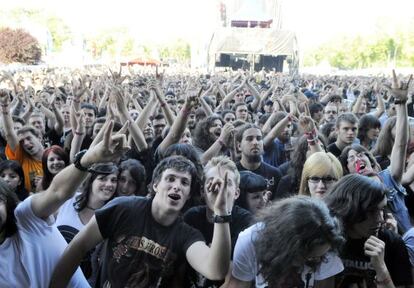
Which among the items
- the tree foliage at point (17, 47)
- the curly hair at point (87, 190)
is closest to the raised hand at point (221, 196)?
the curly hair at point (87, 190)

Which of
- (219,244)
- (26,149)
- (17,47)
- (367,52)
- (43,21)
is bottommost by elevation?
(367,52)

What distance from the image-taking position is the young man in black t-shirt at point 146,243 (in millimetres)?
2709

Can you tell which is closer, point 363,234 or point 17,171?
point 363,234

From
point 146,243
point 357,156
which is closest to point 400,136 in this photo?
point 357,156

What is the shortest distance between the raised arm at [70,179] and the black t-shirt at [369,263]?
1210mm

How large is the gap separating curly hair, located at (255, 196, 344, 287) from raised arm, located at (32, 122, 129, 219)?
79 cm

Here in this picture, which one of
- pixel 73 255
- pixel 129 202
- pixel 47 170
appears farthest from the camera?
pixel 47 170

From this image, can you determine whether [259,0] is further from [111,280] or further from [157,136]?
[111,280]

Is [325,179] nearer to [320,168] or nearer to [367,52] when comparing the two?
[320,168]

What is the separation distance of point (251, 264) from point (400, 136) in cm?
230

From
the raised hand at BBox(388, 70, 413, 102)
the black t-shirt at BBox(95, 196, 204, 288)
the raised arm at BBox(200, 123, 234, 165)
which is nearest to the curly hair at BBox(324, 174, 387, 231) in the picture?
the black t-shirt at BBox(95, 196, 204, 288)

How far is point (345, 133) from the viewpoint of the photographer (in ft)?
18.4

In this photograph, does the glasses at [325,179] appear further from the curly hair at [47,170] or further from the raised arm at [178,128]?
the curly hair at [47,170]

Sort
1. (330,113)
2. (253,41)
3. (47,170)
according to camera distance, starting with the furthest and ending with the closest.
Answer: (253,41) < (330,113) < (47,170)
